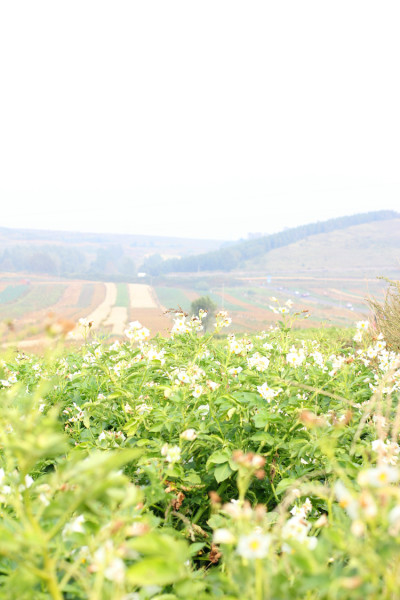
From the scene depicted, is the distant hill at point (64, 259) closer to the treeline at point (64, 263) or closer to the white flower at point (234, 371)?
the treeline at point (64, 263)

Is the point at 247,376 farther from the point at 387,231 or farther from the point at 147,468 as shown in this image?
the point at 387,231

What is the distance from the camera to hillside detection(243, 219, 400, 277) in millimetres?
112000

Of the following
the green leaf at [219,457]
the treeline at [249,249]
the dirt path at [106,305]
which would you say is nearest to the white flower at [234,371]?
the green leaf at [219,457]

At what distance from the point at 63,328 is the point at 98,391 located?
94.9 inches

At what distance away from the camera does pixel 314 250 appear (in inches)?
4948

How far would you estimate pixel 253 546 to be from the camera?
925 mm

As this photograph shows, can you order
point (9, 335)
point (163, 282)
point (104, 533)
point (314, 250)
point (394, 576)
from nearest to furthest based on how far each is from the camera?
point (394, 576)
point (104, 533)
point (9, 335)
point (163, 282)
point (314, 250)

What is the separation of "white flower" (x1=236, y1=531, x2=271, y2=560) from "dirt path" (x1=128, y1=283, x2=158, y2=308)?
56744 mm

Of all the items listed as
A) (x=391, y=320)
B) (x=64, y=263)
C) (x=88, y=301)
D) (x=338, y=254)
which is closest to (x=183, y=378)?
(x=391, y=320)

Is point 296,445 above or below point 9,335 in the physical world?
below

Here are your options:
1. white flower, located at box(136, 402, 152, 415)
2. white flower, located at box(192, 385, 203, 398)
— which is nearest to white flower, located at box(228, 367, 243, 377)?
white flower, located at box(192, 385, 203, 398)

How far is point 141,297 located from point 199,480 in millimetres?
66446

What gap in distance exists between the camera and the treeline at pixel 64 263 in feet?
393

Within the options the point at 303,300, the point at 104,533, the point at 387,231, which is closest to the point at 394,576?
the point at 104,533
